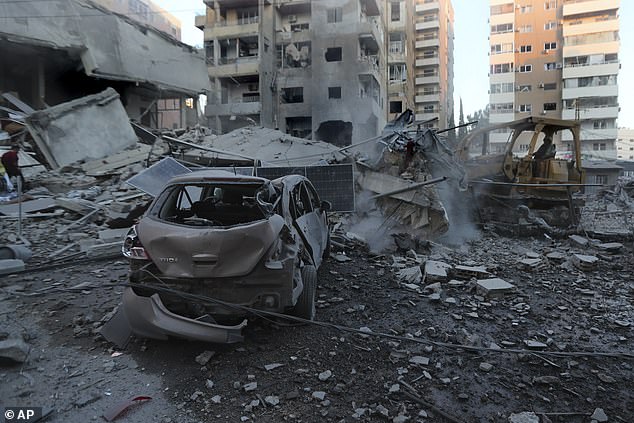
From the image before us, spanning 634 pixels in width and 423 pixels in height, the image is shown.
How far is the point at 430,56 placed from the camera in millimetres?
55375

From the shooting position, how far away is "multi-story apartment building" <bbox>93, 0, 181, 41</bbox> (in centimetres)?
3572

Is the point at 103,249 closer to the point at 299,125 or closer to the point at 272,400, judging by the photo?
the point at 272,400

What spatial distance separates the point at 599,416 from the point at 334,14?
35428 mm

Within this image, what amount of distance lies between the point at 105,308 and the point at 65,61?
1904cm

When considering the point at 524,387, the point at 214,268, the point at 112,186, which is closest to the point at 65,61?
the point at 112,186

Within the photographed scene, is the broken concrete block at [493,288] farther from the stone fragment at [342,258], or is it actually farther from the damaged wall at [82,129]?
the damaged wall at [82,129]

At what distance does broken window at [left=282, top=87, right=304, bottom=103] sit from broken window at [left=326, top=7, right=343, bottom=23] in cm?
605

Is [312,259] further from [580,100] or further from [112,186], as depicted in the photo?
[580,100]

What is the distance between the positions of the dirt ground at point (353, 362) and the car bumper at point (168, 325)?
253 mm

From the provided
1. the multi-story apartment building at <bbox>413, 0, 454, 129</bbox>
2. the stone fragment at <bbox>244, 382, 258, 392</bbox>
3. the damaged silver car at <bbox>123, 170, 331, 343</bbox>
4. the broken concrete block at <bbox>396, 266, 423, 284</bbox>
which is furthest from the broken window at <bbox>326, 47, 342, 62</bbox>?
the stone fragment at <bbox>244, 382, 258, 392</bbox>

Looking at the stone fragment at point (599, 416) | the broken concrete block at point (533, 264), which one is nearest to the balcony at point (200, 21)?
the broken concrete block at point (533, 264)

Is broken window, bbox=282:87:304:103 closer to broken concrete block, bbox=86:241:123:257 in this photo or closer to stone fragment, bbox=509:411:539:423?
broken concrete block, bbox=86:241:123:257

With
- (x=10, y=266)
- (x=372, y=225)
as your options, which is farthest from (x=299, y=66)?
(x=10, y=266)

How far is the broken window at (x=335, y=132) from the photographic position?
31875 mm
